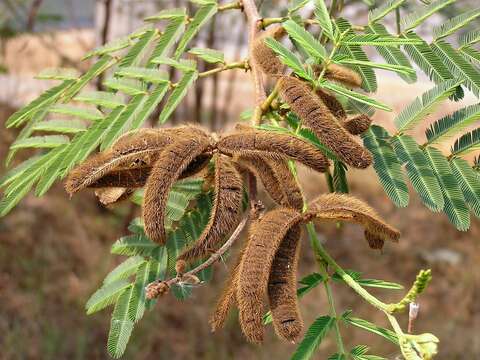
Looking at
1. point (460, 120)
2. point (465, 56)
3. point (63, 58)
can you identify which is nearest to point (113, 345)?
point (460, 120)

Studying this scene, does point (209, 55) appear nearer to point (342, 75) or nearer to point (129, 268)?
point (342, 75)

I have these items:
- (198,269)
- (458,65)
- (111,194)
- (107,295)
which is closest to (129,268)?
(107,295)

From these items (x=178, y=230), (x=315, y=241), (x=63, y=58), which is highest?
(x=315, y=241)

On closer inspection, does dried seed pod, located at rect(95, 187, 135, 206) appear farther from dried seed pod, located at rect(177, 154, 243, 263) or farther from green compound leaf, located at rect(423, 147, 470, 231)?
green compound leaf, located at rect(423, 147, 470, 231)

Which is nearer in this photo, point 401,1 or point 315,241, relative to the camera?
point 315,241

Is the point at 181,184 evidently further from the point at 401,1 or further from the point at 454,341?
the point at 454,341

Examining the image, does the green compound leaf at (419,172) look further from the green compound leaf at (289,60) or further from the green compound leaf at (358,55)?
the green compound leaf at (289,60)

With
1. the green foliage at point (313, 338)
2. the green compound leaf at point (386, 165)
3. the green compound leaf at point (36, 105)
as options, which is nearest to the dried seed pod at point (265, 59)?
the green compound leaf at point (386, 165)

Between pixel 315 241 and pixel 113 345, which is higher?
pixel 315 241
